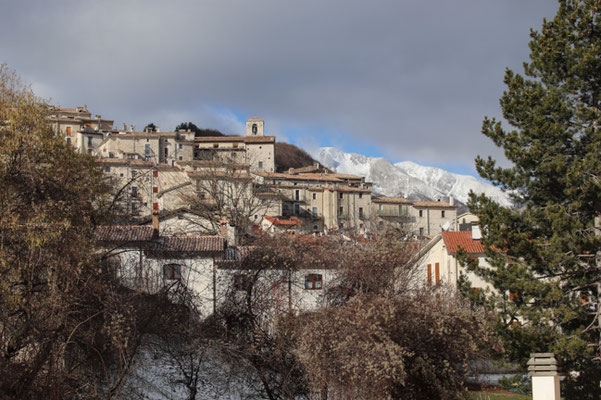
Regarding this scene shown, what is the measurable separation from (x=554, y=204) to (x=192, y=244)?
15.9m

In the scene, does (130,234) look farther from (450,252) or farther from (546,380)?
(546,380)

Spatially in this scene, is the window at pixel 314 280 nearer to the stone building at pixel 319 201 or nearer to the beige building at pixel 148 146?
the stone building at pixel 319 201

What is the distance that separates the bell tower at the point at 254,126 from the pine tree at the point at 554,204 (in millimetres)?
Result: 98611

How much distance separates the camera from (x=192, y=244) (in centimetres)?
2858

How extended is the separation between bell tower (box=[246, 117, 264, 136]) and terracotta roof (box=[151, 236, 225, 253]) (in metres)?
88.3

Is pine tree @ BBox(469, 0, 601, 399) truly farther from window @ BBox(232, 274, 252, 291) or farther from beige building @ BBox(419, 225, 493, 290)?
beige building @ BBox(419, 225, 493, 290)

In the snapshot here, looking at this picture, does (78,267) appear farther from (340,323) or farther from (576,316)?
(576,316)

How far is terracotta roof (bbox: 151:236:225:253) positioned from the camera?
2723cm

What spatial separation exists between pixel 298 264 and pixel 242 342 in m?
3.45

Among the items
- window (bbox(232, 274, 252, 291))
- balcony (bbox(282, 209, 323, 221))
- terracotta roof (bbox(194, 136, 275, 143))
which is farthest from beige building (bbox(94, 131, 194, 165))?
window (bbox(232, 274, 252, 291))

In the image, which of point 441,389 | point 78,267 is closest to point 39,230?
point 78,267

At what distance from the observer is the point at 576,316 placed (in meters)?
17.2

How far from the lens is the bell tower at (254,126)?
117 meters

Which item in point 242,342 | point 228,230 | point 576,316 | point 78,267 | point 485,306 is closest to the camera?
point 78,267
